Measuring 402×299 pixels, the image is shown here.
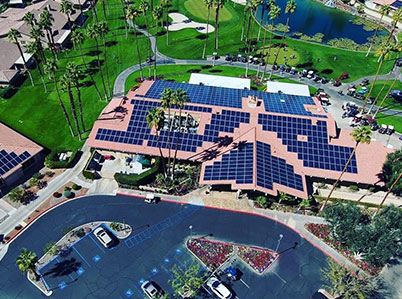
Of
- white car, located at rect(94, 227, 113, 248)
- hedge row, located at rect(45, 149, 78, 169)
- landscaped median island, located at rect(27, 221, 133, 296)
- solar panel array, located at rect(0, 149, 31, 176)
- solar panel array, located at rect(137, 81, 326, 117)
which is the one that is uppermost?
solar panel array, located at rect(137, 81, 326, 117)

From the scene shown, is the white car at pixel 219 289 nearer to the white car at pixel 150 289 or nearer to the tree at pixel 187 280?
the tree at pixel 187 280

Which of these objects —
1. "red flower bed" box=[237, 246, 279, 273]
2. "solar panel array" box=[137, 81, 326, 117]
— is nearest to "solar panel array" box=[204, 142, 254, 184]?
"red flower bed" box=[237, 246, 279, 273]

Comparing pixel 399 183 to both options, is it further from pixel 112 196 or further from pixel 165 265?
pixel 112 196

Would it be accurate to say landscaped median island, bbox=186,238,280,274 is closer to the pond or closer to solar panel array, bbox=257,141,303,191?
solar panel array, bbox=257,141,303,191

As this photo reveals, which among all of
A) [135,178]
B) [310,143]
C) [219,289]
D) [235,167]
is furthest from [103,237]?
[310,143]

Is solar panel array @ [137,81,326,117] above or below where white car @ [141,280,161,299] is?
above

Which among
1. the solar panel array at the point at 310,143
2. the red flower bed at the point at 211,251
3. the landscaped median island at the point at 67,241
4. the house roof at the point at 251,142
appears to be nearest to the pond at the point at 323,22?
the house roof at the point at 251,142

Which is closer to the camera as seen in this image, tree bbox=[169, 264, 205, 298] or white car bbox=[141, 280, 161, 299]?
tree bbox=[169, 264, 205, 298]
